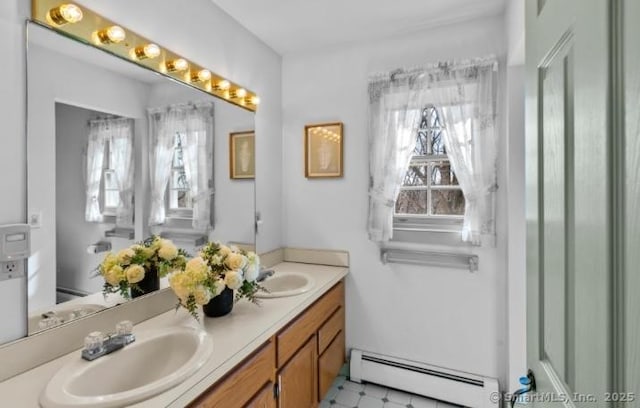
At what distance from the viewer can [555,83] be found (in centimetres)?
72

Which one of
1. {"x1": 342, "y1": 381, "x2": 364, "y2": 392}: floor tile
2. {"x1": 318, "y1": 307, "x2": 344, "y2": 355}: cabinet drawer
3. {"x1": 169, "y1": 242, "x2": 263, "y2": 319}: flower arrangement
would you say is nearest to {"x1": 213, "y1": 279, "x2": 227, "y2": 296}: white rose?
{"x1": 169, "y1": 242, "x2": 263, "y2": 319}: flower arrangement

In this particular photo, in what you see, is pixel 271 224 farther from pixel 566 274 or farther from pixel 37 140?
pixel 566 274

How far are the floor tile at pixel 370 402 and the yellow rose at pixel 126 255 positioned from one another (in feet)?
5.60

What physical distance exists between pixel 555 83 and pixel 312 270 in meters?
1.89

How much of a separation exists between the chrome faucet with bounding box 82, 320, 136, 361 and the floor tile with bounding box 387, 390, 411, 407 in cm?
174

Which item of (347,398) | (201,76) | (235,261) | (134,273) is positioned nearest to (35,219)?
(134,273)

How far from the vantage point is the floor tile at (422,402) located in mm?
2070

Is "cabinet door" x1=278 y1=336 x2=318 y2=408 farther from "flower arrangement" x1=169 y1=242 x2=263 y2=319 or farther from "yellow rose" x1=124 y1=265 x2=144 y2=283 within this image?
"yellow rose" x1=124 y1=265 x2=144 y2=283

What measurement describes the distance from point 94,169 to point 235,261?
0.73 metres

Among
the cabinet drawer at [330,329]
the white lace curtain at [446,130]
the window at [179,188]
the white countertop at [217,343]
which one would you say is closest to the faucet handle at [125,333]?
the white countertop at [217,343]

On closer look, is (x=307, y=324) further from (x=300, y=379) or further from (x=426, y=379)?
(x=426, y=379)

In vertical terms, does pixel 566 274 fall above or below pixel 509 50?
below

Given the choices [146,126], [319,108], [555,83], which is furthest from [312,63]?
[555,83]

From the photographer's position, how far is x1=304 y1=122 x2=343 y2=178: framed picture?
7.91 feet
